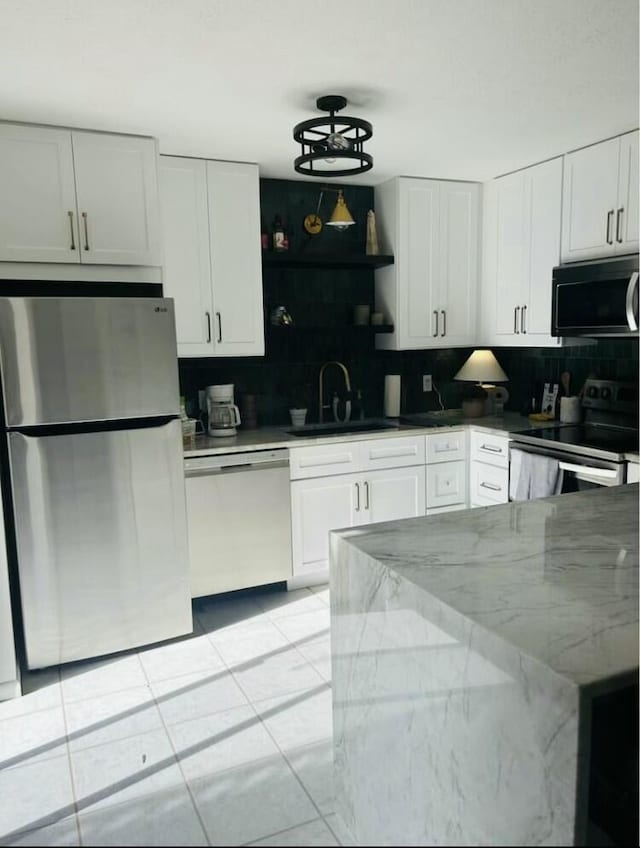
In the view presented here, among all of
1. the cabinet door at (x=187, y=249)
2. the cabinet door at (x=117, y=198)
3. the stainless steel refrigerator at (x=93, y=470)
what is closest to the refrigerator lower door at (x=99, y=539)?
the stainless steel refrigerator at (x=93, y=470)

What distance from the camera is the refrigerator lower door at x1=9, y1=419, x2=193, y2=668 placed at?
2727mm

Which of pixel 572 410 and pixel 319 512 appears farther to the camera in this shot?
pixel 572 410

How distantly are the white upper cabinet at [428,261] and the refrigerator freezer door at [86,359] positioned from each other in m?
1.59

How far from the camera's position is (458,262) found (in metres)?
4.02

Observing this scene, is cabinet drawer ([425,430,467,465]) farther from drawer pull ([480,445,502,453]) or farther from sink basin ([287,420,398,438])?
sink basin ([287,420,398,438])

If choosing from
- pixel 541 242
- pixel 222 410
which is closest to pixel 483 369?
pixel 541 242

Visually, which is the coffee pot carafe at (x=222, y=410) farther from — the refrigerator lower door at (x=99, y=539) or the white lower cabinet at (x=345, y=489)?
the refrigerator lower door at (x=99, y=539)

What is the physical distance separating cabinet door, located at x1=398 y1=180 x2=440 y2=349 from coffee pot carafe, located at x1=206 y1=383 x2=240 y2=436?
110 cm

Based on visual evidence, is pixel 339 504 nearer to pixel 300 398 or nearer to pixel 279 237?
pixel 300 398

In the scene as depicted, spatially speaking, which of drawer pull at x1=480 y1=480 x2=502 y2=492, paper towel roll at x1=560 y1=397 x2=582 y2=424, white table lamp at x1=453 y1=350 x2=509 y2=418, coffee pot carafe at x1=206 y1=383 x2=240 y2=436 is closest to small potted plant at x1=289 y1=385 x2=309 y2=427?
coffee pot carafe at x1=206 y1=383 x2=240 y2=436

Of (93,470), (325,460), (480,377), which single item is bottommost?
(325,460)

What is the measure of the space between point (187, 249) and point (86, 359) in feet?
3.07

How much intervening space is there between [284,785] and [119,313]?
6.35 ft

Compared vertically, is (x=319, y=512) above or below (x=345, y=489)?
below
